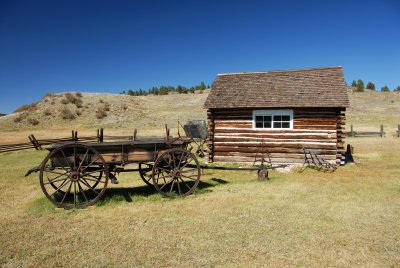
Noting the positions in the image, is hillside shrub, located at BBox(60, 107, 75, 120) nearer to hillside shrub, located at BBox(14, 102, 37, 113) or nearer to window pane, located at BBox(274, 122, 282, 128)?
hillside shrub, located at BBox(14, 102, 37, 113)

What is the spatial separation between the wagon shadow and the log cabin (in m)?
4.96

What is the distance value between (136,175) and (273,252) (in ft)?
29.8

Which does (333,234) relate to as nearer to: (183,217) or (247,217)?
(247,217)

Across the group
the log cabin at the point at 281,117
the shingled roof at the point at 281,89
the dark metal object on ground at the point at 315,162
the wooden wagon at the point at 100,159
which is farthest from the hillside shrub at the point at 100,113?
the wooden wagon at the point at 100,159

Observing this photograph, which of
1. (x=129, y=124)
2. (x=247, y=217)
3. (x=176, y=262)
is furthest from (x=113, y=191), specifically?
(x=129, y=124)

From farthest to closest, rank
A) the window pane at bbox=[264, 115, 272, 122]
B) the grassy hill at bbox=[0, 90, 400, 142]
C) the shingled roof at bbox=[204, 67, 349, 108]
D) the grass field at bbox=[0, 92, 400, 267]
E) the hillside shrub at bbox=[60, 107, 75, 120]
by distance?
the hillside shrub at bbox=[60, 107, 75, 120]
the grassy hill at bbox=[0, 90, 400, 142]
the window pane at bbox=[264, 115, 272, 122]
the shingled roof at bbox=[204, 67, 349, 108]
the grass field at bbox=[0, 92, 400, 267]

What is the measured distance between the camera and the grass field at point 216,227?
17.9 ft

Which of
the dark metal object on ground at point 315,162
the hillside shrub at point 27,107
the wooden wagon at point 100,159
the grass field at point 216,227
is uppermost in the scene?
the hillside shrub at point 27,107

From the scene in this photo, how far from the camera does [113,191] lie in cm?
1028

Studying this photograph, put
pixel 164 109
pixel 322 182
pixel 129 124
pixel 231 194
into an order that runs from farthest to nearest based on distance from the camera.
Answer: pixel 164 109 → pixel 129 124 → pixel 322 182 → pixel 231 194

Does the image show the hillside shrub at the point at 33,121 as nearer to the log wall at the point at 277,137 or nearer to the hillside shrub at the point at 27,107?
the hillside shrub at the point at 27,107

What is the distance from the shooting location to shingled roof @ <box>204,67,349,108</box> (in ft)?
49.8

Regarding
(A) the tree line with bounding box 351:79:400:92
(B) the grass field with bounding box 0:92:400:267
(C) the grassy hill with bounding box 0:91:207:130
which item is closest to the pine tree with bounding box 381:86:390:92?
(A) the tree line with bounding box 351:79:400:92

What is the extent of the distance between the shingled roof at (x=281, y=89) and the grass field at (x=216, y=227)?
17.2 ft
